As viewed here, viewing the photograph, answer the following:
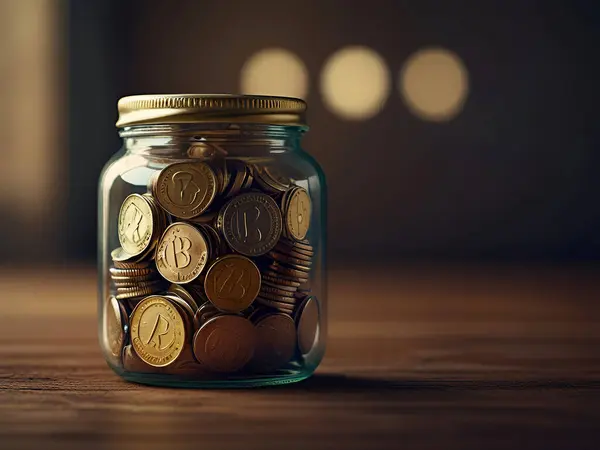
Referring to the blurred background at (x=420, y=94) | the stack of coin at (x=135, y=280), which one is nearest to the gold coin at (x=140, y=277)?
the stack of coin at (x=135, y=280)

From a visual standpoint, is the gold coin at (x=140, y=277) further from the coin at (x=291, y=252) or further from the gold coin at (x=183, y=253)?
the coin at (x=291, y=252)

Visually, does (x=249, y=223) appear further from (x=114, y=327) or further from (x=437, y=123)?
(x=437, y=123)

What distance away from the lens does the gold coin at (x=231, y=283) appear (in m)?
0.98

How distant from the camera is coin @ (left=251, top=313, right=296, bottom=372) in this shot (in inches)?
39.5

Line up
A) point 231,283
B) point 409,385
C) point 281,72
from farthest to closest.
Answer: point 281,72 < point 409,385 < point 231,283

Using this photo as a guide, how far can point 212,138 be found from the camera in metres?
1.04

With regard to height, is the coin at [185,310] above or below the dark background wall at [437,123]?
below

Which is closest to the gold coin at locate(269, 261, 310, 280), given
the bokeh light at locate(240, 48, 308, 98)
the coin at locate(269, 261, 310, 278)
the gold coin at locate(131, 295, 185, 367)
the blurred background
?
the coin at locate(269, 261, 310, 278)

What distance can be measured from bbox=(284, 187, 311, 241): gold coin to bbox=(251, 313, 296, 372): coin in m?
0.09

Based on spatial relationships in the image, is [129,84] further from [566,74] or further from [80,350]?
[80,350]

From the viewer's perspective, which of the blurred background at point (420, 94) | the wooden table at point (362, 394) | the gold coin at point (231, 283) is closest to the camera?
the wooden table at point (362, 394)

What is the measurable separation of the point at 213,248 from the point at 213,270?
24 millimetres

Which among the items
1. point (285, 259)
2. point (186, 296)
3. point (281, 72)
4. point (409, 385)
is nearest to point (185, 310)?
point (186, 296)

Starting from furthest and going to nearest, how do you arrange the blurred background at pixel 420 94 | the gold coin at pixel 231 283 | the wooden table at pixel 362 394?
the blurred background at pixel 420 94
the gold coin at pixel 231 283
the wooden table at pixel 362 394
